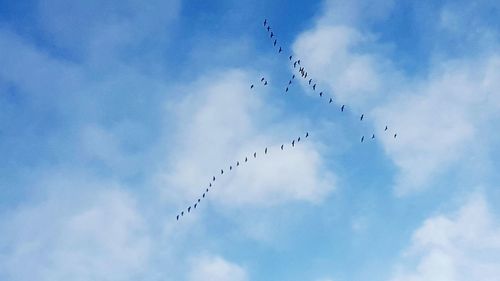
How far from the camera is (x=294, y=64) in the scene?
174ft

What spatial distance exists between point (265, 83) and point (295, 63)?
22.3ft

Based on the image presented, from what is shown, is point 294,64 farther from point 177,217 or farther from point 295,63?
point 177,217

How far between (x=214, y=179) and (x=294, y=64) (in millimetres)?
29433

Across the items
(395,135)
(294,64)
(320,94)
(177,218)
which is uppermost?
(294,64)

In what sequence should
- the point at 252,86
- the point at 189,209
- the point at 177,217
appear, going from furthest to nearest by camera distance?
the point at 189,209, the point at 177,217, the point at 252,86

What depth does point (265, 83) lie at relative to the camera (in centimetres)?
5209

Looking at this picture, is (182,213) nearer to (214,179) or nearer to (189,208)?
(189,208)

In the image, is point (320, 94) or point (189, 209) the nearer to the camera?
point (320, 94)

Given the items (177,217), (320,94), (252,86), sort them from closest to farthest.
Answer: (252,86), (320,94), (177,217)

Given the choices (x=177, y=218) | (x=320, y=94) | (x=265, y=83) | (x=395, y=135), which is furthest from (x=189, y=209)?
(x=395, y=135)

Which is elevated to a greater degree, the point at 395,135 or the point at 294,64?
the point at 294,64

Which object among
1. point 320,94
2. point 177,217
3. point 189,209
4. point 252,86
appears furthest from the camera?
point 189,209

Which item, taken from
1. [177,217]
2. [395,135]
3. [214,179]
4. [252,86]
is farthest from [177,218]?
[395,135]

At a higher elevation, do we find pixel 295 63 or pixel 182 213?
pixel 295 63
